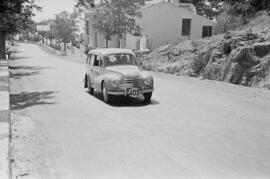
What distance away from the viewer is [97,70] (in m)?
12.7

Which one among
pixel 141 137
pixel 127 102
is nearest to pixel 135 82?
pixel 127 102

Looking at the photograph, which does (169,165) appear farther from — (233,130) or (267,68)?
(267,68)

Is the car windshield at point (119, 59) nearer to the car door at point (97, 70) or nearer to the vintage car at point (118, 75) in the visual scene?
the vintage car at point (118, 75)

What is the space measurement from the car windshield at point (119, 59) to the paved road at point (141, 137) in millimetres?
1407

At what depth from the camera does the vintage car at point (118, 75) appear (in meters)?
11.2

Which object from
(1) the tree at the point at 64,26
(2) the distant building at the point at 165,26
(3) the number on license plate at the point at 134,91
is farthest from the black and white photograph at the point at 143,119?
(1) the tree at the point at 64,26

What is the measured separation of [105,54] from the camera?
40.8 ft

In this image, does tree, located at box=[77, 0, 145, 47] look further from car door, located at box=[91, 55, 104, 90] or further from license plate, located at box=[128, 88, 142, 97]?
license plate, located at box=[128, 88, 142, 97]

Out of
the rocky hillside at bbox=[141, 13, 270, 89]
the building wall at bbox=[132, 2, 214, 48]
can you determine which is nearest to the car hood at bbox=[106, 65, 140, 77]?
the rocky hillside at bbox=[141, 13, 270, 89]

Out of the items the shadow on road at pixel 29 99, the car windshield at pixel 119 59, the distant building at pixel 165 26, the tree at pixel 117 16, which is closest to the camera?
the shadow on road at pixel 29 99

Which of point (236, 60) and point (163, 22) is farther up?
point (163, 22)

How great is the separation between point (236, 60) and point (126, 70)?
8.98 m

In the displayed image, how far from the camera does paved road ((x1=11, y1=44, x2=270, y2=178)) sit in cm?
570

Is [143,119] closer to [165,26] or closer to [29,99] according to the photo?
[29,99]
